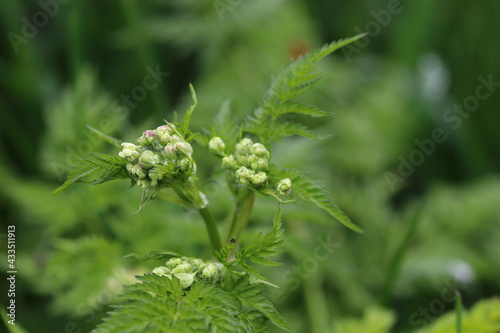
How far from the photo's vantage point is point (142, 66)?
3.61m

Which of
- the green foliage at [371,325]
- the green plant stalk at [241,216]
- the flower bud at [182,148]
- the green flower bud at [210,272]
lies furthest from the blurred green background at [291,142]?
the flower bud at [182,148]

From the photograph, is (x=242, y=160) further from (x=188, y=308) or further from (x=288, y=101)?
(x=188, y=308)

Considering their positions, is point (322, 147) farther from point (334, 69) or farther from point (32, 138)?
point (32, 138)

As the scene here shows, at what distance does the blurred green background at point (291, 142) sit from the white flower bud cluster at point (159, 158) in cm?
68

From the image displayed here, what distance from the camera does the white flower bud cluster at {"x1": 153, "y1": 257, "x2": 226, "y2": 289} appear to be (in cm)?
130

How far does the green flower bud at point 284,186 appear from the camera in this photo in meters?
1.36

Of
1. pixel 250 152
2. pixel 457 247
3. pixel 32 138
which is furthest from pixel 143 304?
pixel 32 138

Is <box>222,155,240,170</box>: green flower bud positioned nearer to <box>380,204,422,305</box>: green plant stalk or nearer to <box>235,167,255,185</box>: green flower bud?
<box>235,167,255,185</box>: green flower bud

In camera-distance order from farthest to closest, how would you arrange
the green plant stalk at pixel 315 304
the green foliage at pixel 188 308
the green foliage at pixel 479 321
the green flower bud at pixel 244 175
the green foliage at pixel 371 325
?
the green plant stalk at pixel 315 304
the green foliage at pixel 371 325
the green foliage at pixel 479 321
the green flower bud at pixel 244 175
the green foliage at pixel 188 308

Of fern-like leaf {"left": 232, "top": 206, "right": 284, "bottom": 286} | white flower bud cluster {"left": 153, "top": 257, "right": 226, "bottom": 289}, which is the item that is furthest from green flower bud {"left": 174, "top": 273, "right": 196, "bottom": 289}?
fern-like leaf {"left": 232, "top": 206, "right": 284, "bottom": 286}

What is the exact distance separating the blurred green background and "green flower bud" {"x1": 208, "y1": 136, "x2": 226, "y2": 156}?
1.75ft

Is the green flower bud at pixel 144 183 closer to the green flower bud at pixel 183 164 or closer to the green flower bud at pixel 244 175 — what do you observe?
the green flower bud at pixel 183 164

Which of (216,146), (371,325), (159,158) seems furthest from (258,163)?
(371,325)

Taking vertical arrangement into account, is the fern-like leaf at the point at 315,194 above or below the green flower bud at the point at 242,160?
below
